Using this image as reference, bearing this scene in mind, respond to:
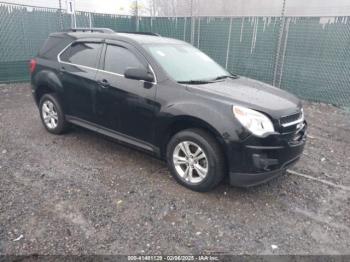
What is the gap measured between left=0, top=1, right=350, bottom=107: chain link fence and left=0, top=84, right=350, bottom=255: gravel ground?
3766 millimetres

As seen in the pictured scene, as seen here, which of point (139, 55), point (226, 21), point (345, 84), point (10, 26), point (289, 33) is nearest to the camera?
point (139, 55)

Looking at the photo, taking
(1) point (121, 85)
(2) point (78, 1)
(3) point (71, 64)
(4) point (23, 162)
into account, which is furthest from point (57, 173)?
(2) point (78, 1)

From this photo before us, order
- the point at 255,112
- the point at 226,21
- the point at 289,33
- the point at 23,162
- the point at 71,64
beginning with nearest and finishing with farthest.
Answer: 1. the point at 255,112
2. the point at 23,162
3. the point at 71,64
4. the point at 289,33
5. the point at 226,21

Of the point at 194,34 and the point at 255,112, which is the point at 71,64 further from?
the point at 194,34

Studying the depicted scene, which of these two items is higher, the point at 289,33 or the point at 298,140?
the point at 289,33

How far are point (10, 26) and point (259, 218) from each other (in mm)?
9189

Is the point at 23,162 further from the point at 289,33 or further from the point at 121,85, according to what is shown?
the point at 289,33

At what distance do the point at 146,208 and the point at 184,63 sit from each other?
6.66ft

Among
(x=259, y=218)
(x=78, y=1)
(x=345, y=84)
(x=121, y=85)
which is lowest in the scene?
(x=259, y=218)

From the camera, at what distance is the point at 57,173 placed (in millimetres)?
3949

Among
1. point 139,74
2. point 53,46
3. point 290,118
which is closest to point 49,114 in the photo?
point 53,46

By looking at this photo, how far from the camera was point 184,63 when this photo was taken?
4125 millimetres

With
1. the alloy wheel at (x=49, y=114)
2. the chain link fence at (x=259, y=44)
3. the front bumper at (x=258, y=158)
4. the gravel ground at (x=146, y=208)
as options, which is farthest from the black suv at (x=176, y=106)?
the chain link fence at (x=259, y=44)

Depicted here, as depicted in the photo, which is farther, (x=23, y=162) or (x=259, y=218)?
(x=23, y=162)
